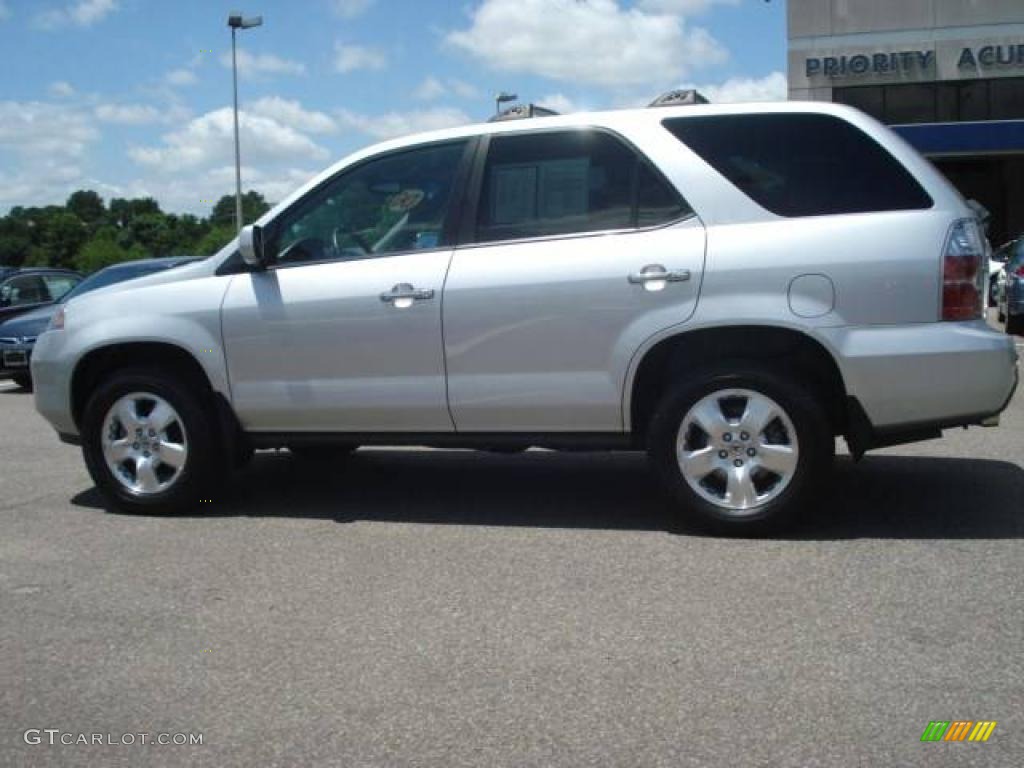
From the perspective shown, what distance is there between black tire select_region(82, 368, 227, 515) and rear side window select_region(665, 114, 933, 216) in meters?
2.88

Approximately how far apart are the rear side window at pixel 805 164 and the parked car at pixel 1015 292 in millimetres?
11060

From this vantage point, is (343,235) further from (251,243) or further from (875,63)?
(875,63)

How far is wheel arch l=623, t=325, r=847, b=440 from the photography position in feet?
17.2

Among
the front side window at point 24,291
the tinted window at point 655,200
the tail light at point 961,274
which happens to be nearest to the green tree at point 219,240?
the front side window at point 24,291

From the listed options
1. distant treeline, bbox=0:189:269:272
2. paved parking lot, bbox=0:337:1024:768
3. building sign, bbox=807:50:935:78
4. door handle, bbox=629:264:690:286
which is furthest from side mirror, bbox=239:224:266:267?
distant treeline, bbox=0:189:269:272

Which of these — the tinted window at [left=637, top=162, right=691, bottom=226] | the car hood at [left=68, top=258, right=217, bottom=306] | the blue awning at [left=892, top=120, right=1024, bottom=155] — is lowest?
the car hood at [left=68, top=258, right=217, bottom=306]

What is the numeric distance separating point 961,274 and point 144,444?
13.8 ft

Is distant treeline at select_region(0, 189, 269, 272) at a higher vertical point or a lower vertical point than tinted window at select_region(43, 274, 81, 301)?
higher

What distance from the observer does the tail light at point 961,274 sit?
4.98 meters

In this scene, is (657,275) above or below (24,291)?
below

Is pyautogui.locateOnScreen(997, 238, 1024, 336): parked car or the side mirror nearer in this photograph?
the side mirror

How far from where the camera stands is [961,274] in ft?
16.4

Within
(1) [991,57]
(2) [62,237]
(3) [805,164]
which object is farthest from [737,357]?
(2) [62,237]

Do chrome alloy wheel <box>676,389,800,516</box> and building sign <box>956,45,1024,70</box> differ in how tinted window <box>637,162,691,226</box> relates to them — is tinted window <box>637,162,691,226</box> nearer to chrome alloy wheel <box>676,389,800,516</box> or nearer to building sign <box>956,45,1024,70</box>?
chrome alloy wheel <box>676,389,800,516</box>
